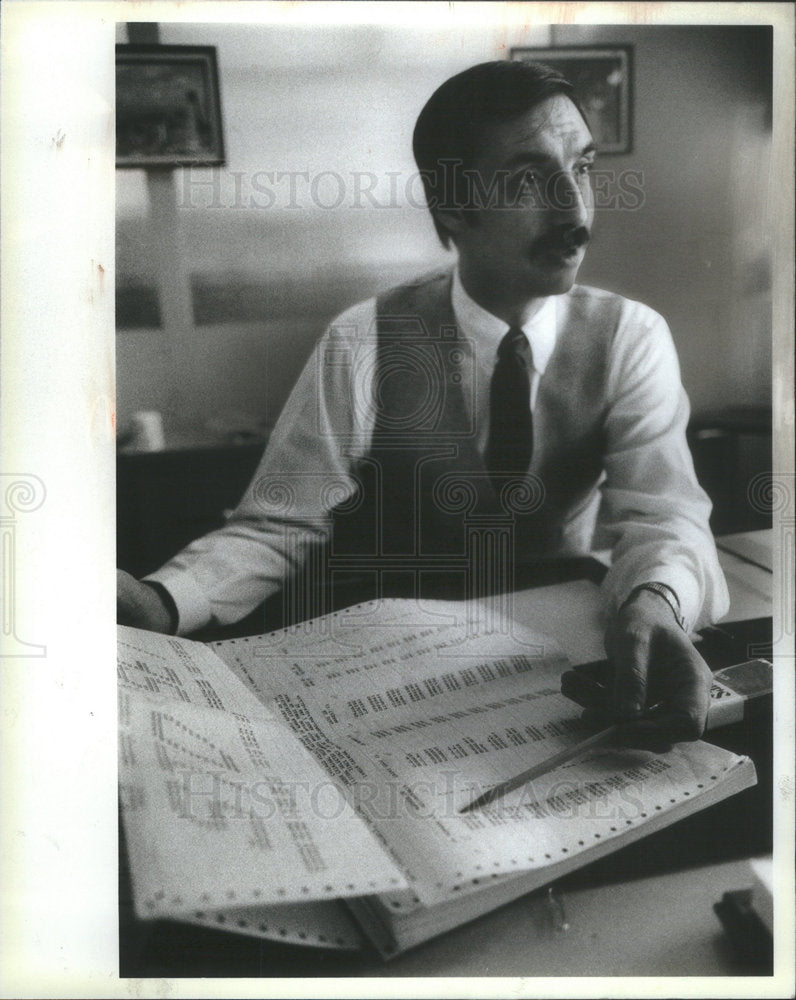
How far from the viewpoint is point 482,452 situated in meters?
0.73

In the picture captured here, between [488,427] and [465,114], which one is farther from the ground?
[465,114]

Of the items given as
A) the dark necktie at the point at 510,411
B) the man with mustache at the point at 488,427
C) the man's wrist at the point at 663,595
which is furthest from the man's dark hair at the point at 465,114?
the man's wrist at the point at 663,595

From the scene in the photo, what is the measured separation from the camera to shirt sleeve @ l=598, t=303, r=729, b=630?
0.74 metres

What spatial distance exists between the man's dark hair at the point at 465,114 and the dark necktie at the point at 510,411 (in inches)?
4.2

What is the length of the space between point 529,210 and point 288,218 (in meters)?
0.20

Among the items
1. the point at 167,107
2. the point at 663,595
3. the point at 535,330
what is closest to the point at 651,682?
the point at 663,595

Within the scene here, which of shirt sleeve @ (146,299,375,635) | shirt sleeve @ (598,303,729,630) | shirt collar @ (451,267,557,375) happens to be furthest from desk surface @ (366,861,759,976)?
shirt collar @ (451,267,557,375)

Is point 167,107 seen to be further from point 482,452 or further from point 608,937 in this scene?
point 608,937

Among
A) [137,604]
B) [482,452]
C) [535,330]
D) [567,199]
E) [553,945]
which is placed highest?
[567,199]

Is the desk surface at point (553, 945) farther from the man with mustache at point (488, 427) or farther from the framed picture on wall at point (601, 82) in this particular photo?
the framed picture on wall at point (601, 82)

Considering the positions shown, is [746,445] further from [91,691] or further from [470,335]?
[91,691]

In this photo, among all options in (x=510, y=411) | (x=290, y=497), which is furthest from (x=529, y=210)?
(x=290, y=497)

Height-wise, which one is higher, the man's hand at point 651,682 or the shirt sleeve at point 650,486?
the shirt sleeve at point 650,486

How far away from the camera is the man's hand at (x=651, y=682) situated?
0.72m
